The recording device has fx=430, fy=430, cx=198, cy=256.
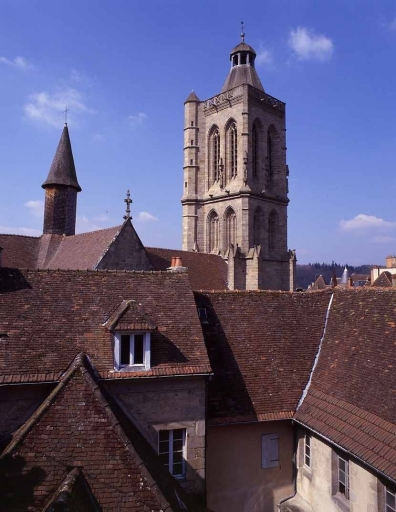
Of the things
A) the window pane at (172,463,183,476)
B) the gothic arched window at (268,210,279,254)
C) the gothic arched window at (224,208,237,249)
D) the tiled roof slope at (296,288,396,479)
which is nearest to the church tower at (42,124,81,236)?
the gothic arched window at (224,208,237,249)

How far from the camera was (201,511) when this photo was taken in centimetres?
936

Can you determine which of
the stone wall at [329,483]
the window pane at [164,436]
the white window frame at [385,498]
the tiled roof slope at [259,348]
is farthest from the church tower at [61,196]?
the white window frame at [385,498]

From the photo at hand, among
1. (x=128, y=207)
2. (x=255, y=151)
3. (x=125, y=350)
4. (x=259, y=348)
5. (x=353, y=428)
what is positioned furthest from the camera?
(x=255, y=151)

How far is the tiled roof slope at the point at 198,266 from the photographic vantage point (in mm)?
29956

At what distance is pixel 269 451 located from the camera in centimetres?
1248

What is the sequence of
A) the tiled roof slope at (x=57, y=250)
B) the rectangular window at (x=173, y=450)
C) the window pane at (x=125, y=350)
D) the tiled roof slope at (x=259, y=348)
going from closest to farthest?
1. the rectangular window at (x=173, y=450)
2. the window pane at (x=125, y=350)
3. the tiled roof slope at (x=259, y=348)
4. the tiled roof slope at (x=57, y=250)

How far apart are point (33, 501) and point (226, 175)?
1496 inches

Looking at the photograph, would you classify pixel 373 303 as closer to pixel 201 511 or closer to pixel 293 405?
pixel 293 405

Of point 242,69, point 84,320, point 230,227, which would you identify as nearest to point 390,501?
point 84,320

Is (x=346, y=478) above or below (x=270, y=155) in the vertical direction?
below

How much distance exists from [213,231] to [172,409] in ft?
108

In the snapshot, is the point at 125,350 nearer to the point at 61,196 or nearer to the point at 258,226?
the point at 61,196

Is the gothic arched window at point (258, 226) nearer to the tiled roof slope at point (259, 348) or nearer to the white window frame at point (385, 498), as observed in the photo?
the tiled roof slope at point (259, 348)

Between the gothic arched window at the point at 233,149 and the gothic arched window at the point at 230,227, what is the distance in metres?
3.88
